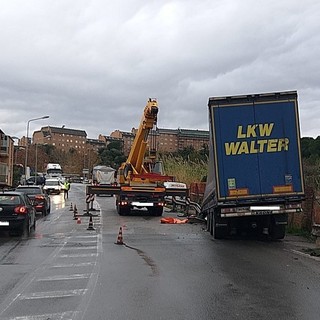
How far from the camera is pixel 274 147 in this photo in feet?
47.6

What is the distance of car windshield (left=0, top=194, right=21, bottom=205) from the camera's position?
1650cm

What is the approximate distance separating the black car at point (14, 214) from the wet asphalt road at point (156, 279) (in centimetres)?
59

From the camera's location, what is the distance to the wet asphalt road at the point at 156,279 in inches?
275

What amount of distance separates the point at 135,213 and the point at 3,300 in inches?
831

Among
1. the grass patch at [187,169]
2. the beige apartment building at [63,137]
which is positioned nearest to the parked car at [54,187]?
the grass patch at [187,169]

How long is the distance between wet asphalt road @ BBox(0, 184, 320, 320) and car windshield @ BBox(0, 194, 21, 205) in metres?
1.23

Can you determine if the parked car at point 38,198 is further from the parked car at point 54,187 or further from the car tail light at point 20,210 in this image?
the parked car at point 54,187

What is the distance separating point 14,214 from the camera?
1631 centimetres

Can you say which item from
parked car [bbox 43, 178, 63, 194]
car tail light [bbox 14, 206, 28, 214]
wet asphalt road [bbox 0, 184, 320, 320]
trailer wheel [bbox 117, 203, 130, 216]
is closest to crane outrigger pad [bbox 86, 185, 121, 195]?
trailer wheel [bbox 117, 203, 130, 216]

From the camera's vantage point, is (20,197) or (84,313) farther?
(20,197)

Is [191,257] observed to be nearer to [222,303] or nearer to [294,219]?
[222,303]

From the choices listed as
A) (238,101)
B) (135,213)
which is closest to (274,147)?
(238,101)

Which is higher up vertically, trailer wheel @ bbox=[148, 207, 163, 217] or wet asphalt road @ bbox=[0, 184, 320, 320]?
trailer wheel @ bbox=[148, 207, 163, 217]

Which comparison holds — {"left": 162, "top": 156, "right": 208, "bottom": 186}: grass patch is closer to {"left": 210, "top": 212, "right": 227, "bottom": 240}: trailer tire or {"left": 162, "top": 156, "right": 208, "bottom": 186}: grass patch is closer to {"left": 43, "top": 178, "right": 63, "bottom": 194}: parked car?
{"left": 43, "top": 178, "right": 63, "bottom": 194}: parked car
